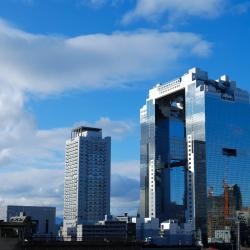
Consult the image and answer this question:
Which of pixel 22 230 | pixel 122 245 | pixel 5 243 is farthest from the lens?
pixel 122 245

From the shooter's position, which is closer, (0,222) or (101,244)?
(0,222)

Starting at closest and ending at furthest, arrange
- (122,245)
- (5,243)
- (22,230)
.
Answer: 1. (5,243)
2. (22,230)
3. (122,245)

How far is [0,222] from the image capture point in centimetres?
5931

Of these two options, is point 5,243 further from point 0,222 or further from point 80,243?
point 80,243

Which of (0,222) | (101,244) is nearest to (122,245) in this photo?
(101,244)

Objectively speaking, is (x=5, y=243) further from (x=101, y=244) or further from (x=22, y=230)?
(x=101, y=244)

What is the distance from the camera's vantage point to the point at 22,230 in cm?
6119

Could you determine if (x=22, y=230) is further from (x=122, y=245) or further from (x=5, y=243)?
(x=122, y=245)

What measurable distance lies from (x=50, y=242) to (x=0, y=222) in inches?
261

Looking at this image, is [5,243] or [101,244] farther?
[101,244]

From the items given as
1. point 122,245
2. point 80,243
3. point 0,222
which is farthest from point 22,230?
point 122,245

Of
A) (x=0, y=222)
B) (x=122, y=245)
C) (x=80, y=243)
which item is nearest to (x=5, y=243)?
(x=0, y=222)

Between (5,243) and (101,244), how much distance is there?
12979mm

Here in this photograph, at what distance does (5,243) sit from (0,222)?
3.81m
